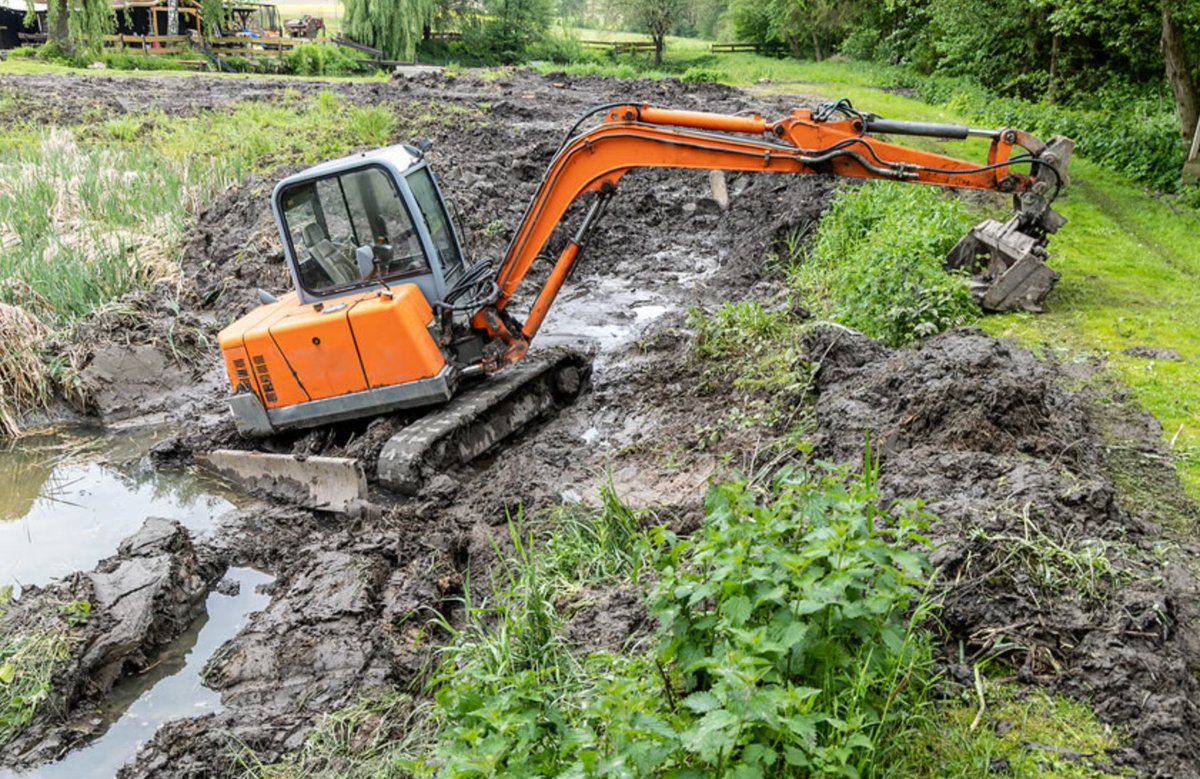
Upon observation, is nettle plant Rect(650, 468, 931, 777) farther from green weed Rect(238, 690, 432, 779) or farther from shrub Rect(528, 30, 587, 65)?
shrub Rect(528, 30, 587, 65)

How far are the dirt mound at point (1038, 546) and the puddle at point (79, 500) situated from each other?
5.43 m

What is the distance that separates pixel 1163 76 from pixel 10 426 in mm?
21773

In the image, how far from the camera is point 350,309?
25.3 feet

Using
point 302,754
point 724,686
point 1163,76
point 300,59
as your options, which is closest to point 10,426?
point 302,754

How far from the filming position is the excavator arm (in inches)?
298

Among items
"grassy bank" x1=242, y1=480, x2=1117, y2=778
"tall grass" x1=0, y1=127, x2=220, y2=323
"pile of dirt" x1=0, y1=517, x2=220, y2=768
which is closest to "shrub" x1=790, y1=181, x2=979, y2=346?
"grassy bank" x1=242, y1=480, x2=1117, y2=778

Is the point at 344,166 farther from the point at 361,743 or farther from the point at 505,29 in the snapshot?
the point at 505,29

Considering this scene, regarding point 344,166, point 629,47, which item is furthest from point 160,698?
point 629,47

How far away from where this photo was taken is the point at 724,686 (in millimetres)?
A: 3123

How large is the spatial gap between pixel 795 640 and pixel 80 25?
129 feet

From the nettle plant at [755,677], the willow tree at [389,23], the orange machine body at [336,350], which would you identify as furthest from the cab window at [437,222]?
the willow tree at [389,23]

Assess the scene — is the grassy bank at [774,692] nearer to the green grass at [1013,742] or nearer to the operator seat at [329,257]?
the green grass at [1013,742]

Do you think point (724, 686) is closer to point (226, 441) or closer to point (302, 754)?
point (302, 754)

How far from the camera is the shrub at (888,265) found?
27.0 ft
